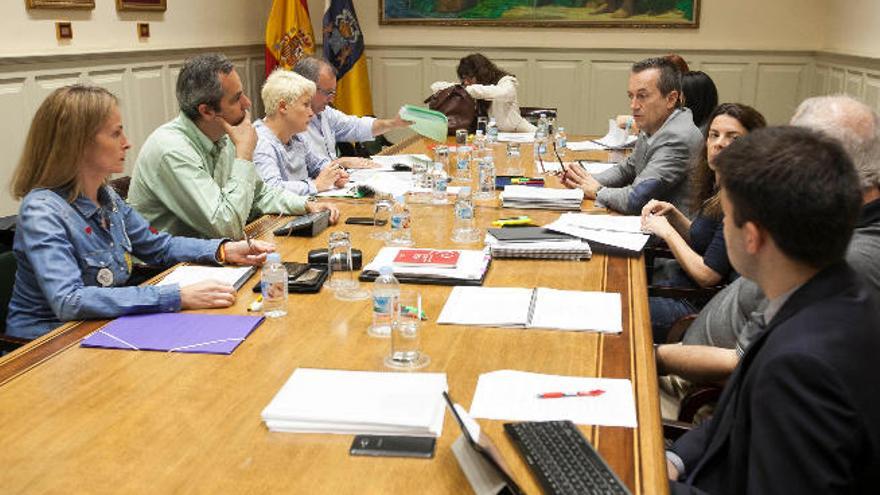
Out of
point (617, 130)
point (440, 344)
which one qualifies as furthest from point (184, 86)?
point (617, 130)

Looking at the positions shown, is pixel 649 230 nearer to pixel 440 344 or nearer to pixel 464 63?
pixel 440 344

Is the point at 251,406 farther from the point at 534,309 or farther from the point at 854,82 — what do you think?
the point at 854,82

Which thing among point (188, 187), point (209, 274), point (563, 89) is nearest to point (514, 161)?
point (188, 187)

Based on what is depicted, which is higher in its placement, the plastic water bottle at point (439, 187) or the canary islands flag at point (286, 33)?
the canary islands flag at point (286, 33)

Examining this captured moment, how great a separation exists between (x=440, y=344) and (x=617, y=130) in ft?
11.7

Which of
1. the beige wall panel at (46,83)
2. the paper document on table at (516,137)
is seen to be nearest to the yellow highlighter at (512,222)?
the paper document on table at (516,137)

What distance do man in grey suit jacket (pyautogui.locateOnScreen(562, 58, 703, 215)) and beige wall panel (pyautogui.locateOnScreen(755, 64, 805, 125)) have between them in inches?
162

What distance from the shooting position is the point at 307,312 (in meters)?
2.06

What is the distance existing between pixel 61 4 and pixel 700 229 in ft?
13.2

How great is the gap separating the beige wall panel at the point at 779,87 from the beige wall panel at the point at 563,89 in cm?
161

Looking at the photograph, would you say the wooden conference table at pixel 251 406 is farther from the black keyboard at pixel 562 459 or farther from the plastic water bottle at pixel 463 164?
the plastic water bottle at pixel 463 164

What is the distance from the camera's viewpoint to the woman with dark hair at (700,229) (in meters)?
2.71

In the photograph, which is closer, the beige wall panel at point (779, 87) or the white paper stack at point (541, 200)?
the white paper stack at point (541, 200)

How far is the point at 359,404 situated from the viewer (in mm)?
1512
